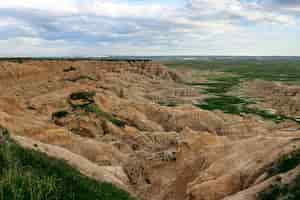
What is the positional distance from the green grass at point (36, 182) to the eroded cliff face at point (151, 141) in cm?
406

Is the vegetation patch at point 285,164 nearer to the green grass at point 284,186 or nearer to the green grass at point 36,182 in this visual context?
the green grass at point 284,186

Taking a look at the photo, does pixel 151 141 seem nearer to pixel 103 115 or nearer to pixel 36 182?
pixel 103 115

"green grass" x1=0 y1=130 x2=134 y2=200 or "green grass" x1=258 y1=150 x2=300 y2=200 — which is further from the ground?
"green grass" x1=0 y1=130 x2=134 y2=200

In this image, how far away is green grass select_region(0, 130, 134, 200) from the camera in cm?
830

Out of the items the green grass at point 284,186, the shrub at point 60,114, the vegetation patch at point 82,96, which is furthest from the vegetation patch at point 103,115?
the green grass at point 284,186

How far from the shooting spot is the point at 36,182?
8.88 m

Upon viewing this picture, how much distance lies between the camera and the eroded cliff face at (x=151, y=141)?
15.6 m

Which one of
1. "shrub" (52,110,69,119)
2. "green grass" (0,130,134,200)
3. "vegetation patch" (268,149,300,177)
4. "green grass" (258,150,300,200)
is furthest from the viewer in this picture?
"shrub" (52,110,69,119)

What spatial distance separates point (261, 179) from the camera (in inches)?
532

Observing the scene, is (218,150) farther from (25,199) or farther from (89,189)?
(25,199)

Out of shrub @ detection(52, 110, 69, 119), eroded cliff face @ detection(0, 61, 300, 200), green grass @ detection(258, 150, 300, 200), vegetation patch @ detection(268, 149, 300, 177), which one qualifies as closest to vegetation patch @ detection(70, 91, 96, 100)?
eroded cliff face @ detection(0, 61, 300, 200)

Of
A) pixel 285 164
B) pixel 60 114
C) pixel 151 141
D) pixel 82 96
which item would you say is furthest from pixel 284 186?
pixel 82 96

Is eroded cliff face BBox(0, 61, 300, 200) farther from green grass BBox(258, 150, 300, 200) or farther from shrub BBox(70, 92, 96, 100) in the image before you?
green grass BBox(258, 150, 300, 200)

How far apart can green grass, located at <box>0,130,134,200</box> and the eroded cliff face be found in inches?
160
